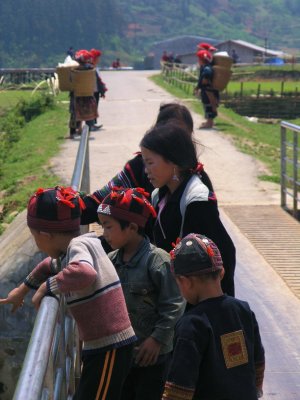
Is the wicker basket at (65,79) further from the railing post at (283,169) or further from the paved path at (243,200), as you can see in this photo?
the railing post at (283,169)

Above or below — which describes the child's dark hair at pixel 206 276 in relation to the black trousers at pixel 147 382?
above

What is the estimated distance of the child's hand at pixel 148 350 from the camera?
A: 13.3 feet

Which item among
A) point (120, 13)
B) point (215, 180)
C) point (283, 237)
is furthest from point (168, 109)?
point (120, 13)

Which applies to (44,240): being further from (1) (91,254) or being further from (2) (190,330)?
(2) (190,330)

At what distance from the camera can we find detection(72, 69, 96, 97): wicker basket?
16562mm

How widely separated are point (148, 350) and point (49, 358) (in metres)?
0.94

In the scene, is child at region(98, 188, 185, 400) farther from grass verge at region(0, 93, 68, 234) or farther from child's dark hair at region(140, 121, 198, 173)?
grass verge at region(0, 93, 68, 234)

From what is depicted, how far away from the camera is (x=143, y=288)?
4.05m

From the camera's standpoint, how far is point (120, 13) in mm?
133375

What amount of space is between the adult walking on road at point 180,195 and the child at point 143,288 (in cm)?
22

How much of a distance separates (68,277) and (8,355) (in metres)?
4.09

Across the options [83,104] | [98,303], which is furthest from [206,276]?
[83,104]

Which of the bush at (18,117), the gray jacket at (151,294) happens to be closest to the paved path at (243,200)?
the gray jacket at (151,294)

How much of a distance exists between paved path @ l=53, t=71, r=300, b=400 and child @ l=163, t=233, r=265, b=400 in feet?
5.94
